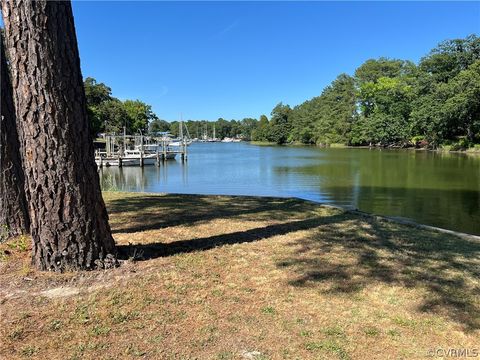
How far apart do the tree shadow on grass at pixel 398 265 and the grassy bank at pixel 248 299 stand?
0.02 m

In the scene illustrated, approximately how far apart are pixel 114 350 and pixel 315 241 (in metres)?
3.15

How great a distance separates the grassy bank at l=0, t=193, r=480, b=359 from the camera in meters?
2.65

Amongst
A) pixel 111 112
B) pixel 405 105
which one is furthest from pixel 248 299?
pixel 111 112

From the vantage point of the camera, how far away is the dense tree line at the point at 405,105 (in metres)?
41.9

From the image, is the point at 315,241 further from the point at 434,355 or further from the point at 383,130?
the point at 383,130

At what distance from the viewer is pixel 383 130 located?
5534 centimetres

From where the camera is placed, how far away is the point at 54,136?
11.3ft

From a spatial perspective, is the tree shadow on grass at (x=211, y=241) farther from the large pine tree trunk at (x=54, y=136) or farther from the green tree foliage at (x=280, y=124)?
the green tree foliage at (x=280, y=124)

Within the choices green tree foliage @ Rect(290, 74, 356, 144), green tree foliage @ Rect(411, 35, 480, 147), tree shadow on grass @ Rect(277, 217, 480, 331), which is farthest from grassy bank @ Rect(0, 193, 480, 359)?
green tree foliage @ Rect(290, 74, 356, 144)

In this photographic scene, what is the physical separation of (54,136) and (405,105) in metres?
57.4

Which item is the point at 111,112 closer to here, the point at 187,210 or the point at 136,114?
the point at 136,114

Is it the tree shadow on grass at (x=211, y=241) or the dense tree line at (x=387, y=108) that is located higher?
the dense tree line at (x=387, y=108)

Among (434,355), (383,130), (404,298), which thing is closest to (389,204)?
(404,298)

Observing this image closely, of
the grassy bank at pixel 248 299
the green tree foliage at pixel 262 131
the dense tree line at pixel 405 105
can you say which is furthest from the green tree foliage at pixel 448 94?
the green tree foliage at pixel 262 131
